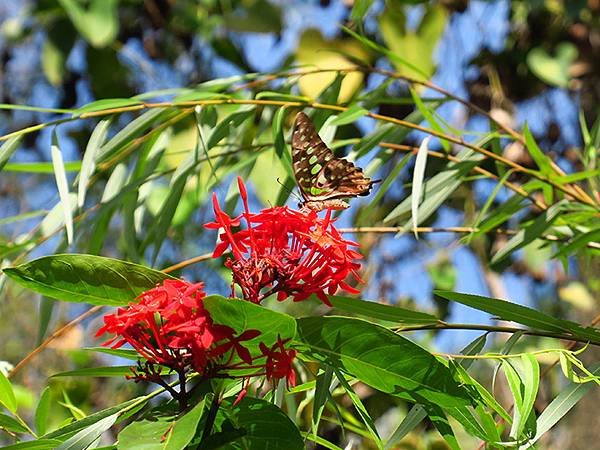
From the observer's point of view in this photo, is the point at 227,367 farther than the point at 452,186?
No

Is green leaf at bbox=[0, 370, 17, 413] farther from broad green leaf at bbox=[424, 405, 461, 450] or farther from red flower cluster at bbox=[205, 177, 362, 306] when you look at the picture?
broad green leaf at bbox=[424, 405, 461, 450]

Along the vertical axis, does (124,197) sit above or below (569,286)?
above

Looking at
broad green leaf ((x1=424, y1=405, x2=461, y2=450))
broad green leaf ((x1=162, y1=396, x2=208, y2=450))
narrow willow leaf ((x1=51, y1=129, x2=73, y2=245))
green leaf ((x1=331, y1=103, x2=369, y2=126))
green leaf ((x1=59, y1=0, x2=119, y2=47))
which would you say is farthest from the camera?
green leaf ((x1=59, y1=0, x2=119, y2=47))

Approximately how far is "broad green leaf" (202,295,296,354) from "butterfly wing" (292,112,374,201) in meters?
0.25

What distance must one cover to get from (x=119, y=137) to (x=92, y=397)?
4.31 ft

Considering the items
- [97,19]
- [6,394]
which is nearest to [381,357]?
[6,394]

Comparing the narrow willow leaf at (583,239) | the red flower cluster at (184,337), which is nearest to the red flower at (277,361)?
the red flower cluster at (184,337)

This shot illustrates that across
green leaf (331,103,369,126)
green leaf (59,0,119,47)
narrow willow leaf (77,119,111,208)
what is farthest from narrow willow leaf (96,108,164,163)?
green leaf (59,0,119,47)

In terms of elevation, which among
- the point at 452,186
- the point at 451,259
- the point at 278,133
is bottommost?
the point at 451,259

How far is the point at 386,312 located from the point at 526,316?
0.35ft

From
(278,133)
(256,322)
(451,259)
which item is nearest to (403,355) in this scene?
(256,322)

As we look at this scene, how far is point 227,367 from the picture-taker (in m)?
0.62

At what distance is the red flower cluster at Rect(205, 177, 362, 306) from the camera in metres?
0.65

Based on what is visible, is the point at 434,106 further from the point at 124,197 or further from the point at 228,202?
the point at 124,197
